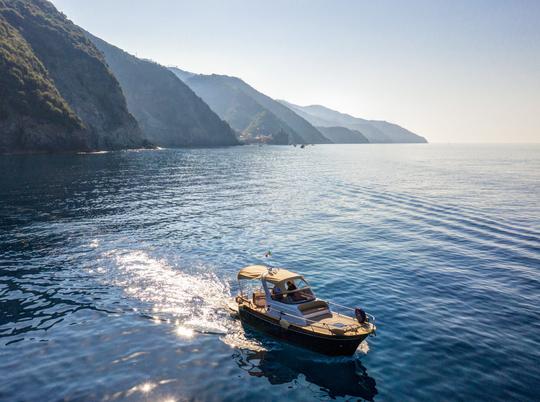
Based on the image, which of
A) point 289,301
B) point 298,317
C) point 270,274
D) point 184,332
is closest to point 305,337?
point 298,317

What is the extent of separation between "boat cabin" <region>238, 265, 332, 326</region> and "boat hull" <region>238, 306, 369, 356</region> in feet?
1.52

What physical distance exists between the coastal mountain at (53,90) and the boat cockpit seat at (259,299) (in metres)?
109

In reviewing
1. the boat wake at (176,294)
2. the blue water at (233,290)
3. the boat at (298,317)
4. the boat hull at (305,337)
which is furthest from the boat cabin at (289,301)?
the boat wake at (176,294)

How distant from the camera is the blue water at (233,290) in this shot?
17.2 m

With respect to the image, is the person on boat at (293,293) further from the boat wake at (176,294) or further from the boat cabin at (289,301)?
the boat wake at (176,294)

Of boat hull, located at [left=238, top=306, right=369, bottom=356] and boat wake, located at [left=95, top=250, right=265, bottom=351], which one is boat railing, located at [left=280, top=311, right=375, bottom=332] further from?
boat wake, located at [left=95, top=250, right=265, bottom=351]

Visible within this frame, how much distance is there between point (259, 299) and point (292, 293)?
2.96m

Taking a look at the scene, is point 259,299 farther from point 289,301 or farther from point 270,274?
point 289,301

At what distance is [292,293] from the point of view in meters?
22.0

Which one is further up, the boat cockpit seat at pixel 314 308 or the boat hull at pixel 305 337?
the boat cockpit seat at pixel 314 308

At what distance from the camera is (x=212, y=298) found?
25.9 metres

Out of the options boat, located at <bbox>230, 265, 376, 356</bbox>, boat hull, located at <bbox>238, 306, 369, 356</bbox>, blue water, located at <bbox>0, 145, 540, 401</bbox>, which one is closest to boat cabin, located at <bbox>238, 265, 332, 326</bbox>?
boat, located at <bbox>230, 265, 376, 356</bbox>

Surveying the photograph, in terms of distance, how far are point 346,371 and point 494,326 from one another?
1079 centimetres

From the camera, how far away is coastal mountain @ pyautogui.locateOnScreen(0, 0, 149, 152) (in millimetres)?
106188
